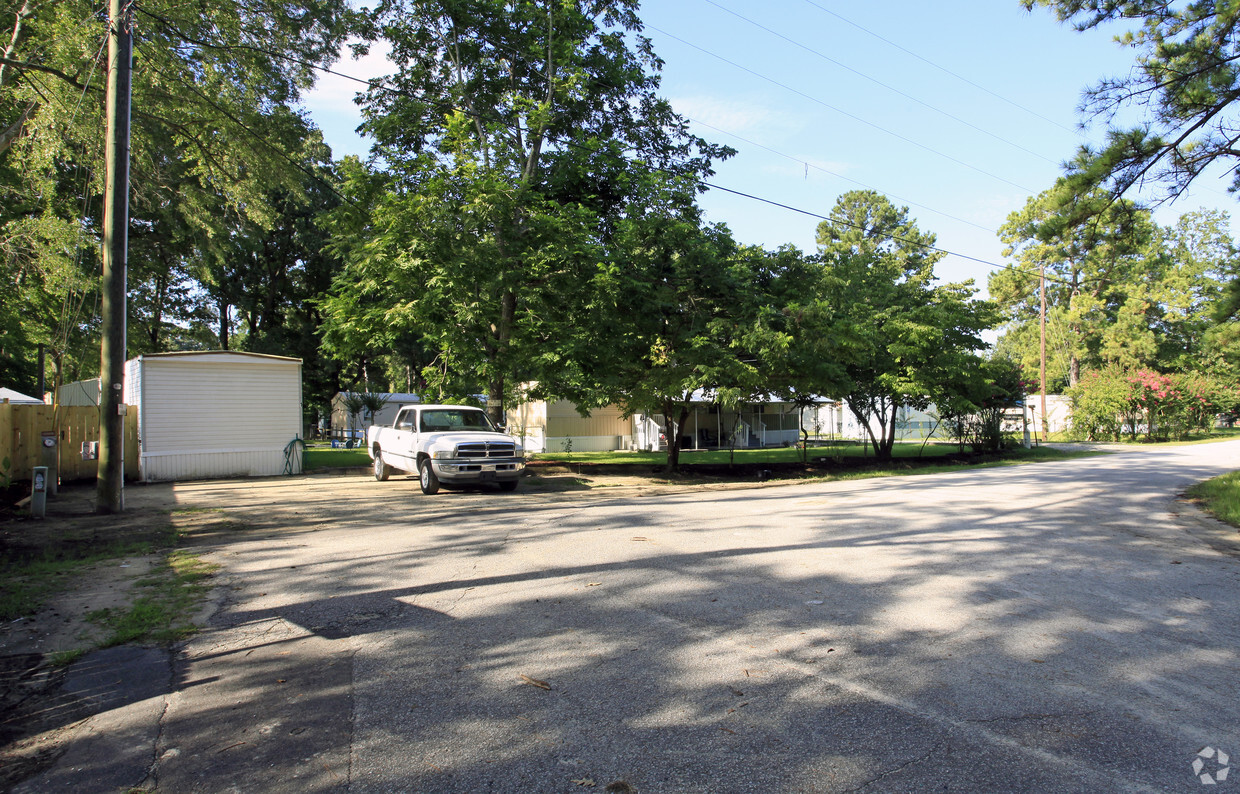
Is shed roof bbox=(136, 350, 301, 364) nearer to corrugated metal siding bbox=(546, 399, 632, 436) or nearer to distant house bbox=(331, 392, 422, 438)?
corrugated metal siding bbox=(546, 399, 632, 436)

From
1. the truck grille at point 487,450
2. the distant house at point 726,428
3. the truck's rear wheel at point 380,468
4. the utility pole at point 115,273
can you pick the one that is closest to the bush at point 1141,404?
the distant house at point 726,428

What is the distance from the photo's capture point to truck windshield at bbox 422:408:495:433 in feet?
49.8

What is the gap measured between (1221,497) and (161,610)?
15764 mm

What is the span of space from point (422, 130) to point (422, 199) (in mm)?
5200

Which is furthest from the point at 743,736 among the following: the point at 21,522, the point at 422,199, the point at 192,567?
the point at 422,199

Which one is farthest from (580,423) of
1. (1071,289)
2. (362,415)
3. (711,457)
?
(1071,289)

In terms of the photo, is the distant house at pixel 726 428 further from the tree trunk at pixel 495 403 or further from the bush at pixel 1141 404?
the bush at pixel 1141 404

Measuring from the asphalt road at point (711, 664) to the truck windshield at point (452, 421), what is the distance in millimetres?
6032

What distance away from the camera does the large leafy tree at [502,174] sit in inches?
632

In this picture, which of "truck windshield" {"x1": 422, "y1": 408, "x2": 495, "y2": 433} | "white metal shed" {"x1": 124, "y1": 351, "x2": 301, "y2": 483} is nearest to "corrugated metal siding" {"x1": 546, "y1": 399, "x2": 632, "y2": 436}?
"white metal shed" {"x1": 124, "y1": 351, "x2": 301, "y2": 483}

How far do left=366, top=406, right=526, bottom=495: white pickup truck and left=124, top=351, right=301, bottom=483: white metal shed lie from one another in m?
3.59

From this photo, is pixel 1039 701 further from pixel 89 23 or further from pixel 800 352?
pixel 89 23

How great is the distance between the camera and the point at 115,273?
37.3ft

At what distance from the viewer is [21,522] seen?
10195 millimetres
